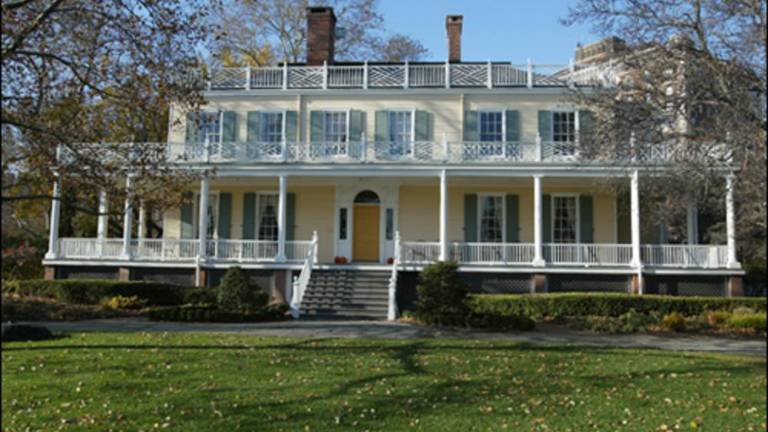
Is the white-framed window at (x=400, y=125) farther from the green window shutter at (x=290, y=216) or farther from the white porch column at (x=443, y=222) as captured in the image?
the green window shutter at (x=290, y=216)

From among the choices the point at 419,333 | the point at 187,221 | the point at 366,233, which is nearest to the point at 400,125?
the point at 366,233

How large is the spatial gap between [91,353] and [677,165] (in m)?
11.4

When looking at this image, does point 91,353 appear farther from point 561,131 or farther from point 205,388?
point 561,131

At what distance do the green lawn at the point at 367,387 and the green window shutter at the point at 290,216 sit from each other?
1200 centimetres

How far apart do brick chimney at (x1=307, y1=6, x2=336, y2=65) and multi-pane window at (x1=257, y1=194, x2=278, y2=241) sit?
6.01 meters

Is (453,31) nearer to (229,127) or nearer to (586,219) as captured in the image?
(586,219)

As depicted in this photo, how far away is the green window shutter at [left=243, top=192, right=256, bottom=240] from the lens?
2438 cm

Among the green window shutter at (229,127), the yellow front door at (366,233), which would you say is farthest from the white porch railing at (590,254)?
the green window shutter at (229,127)

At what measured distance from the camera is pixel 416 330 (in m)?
15.1

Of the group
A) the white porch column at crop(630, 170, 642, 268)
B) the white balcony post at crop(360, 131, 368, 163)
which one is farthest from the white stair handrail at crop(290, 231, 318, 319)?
the white porch column at crop(630, 170, 642, 268)

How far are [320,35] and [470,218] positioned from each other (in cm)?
991

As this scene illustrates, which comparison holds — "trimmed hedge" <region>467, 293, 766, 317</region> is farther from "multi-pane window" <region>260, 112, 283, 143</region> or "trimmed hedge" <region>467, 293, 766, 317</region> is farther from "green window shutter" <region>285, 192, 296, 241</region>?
"multi-pane window" <region>260, 112, 283, 143</region>

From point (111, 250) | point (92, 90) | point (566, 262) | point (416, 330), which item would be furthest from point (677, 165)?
point (111, 250)

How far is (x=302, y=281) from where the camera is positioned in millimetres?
20047
